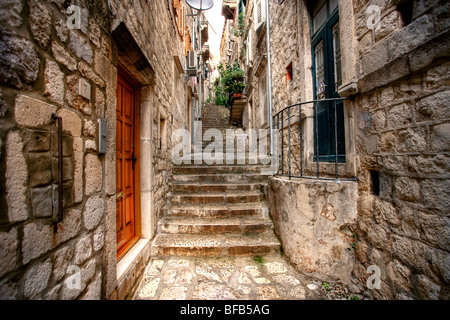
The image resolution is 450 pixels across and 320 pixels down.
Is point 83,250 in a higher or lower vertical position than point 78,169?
lower

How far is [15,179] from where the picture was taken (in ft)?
2.78

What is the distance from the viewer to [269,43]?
16.1 ft

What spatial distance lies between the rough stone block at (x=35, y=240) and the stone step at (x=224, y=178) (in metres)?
2.91

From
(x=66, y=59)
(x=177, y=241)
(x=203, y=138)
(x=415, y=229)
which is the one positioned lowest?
(x=177, y=241)

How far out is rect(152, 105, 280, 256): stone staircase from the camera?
8.54 feet

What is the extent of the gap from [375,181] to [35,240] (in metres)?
2.61

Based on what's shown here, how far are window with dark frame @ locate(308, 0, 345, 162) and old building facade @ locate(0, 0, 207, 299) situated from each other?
2328mm

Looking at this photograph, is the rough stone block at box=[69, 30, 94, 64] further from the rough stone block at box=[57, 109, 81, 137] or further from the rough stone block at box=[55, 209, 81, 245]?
the rough stone block at box=[55, 209, 81, 245]

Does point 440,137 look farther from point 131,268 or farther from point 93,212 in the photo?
point 131,268

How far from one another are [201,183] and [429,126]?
3.11 m

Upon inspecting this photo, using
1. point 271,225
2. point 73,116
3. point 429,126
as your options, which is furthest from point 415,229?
point 73,116

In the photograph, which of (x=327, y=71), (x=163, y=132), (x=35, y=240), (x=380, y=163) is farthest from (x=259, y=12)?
(x=35, y=240)

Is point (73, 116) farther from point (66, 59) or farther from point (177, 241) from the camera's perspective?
point (177, 241)
